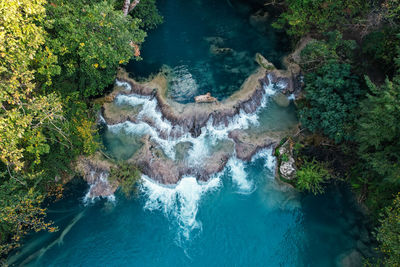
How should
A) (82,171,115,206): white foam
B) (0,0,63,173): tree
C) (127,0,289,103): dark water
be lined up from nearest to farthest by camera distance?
1. (0,0,63,173): tree
2. (82,171,115,206): white foam
3. (127,0,289,103): dark water

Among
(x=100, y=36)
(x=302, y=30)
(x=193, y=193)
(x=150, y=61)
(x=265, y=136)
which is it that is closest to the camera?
(x=100, y=36)

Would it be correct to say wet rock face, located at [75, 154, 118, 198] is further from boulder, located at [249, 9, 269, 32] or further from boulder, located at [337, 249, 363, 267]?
boulder, located at [249, 9, 269, 32]

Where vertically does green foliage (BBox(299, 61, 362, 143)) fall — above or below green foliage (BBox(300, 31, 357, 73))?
below

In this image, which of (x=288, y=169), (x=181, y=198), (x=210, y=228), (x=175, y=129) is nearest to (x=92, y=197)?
(x=181, y=198)

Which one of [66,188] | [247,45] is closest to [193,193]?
[66,188]

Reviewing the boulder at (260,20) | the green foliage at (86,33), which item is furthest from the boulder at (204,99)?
the boulder at (260,20)

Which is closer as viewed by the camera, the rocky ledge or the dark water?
the rocky ledge

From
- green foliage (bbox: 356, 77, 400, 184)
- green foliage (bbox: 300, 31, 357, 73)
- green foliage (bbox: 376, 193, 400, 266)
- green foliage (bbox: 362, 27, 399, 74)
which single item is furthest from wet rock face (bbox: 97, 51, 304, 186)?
green foliage (bbox: 376, 193, 400, 266)

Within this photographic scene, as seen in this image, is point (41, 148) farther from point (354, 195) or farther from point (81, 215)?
point (354, 195)
